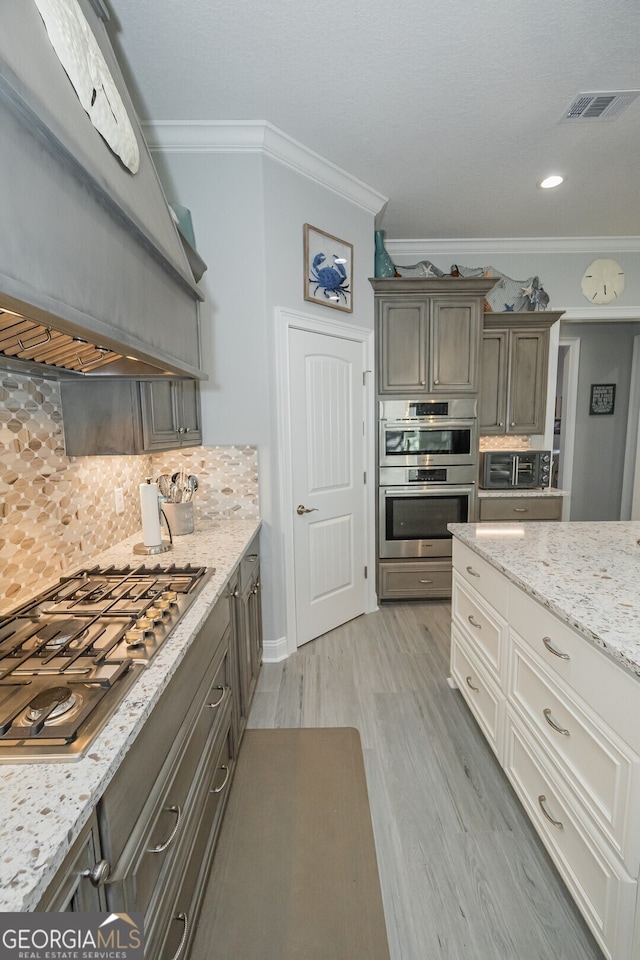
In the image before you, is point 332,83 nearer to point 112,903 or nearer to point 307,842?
point 112,903

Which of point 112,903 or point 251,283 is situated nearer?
point 112,903

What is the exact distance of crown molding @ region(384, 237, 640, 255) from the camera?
12.7 feet

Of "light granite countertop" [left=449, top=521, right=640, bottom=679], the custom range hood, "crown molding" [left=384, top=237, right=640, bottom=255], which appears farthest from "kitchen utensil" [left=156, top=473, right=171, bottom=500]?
"crown molding" [left=384, top=237, right=640, bottom=255]

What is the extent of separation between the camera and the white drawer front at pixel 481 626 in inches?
Result: 67.9

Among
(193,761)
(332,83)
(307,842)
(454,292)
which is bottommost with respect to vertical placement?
(307,842)

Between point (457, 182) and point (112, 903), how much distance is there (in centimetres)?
373

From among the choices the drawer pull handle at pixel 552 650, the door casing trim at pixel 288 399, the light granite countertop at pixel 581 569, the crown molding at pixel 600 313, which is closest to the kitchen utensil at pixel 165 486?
the door casing trim at pixel 288 399

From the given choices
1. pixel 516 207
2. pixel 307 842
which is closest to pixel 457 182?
pixel 516 207

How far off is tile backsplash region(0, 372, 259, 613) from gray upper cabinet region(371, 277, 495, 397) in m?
2.11

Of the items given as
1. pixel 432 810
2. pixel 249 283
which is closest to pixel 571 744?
pixel 432 810

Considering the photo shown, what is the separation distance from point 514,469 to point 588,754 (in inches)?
112

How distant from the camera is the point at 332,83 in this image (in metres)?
2.02

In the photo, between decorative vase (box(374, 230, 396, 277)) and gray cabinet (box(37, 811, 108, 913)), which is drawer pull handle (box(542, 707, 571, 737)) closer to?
gray cabinet (box(37, 811, 108, 913))

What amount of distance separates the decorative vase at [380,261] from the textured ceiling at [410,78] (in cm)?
35
